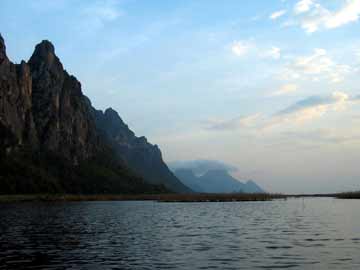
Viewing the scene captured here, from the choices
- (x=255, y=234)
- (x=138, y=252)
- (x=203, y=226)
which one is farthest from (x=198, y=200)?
(x=138, y=252)

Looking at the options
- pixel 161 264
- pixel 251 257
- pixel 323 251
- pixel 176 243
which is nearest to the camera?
pixel 161 264

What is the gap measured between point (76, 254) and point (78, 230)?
2197cm

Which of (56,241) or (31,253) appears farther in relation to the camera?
(56,241)

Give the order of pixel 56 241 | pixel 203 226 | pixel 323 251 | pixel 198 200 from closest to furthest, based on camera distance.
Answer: pixel 323 251 < pixel 56 241 < pixel 203 226 < pixel 198 200

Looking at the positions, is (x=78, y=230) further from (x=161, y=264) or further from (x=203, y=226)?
(x=161, y=264)

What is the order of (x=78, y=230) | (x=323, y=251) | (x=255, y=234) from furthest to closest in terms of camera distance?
(x=78, y=230) → (x=255, y=234) → (x=323, y=251)

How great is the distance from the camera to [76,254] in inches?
1682

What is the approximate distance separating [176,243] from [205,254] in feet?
27.2

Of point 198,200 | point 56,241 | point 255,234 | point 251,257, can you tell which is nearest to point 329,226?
point 255,234

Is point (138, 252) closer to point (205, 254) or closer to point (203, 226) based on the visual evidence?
point (205, 254)

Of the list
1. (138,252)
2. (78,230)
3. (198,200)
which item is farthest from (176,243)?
(198,200)

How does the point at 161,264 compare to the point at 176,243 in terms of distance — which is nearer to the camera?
the point at 161,264

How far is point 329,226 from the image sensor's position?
67125 mm

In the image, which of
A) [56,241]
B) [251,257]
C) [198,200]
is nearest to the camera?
[251,257]
